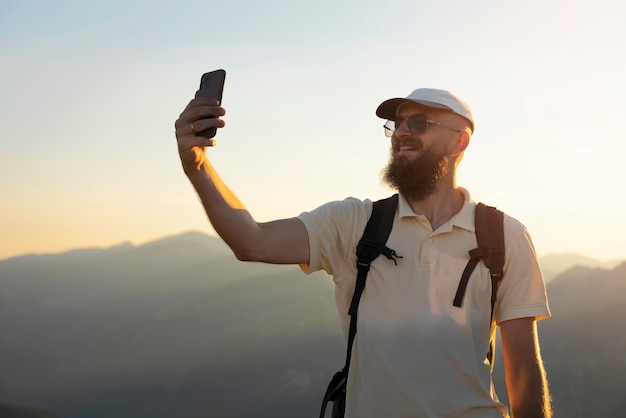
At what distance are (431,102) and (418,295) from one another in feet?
6.24

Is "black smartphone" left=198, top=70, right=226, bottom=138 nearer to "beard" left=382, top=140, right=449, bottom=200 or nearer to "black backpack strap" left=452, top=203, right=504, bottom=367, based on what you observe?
"beard" left=382, top=140, right=449, bottom=200

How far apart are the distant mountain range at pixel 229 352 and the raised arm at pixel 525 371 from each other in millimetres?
123915

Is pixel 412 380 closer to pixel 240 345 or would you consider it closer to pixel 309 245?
pixel 309 245

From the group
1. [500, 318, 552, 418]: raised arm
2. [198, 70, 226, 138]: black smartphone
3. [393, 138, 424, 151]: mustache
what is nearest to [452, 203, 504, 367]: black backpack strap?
[500, 318, 552, 418]: raised arm

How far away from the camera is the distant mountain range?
13125 centimetres

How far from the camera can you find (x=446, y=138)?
662 centimetres

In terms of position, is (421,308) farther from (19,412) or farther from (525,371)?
(19,412)

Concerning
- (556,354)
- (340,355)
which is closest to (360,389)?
(556,354)

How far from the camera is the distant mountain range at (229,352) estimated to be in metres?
131

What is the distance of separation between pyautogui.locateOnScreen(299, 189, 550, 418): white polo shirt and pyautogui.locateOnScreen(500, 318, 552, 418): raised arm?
0.15 meters

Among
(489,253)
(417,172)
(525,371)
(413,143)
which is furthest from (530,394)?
(413,143)

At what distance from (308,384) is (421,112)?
462 ft

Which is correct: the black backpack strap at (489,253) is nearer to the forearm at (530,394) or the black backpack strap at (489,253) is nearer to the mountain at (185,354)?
the forearm at (530,394)

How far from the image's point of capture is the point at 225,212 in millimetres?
5199
